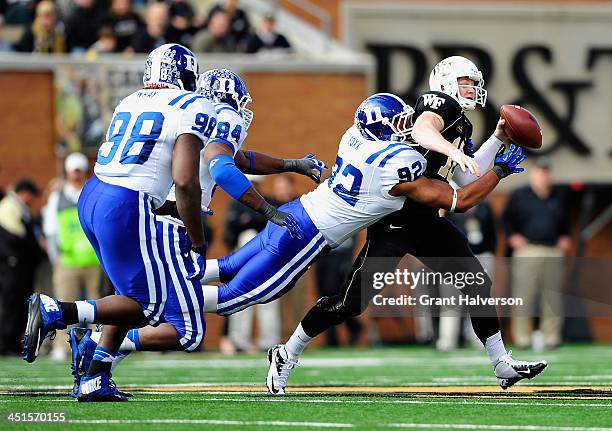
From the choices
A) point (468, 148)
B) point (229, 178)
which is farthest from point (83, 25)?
point (229, 178)

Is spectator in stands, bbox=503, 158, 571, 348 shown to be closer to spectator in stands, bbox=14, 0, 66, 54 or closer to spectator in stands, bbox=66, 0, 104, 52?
spectator in stands, bbox=66, 0, 104, 52

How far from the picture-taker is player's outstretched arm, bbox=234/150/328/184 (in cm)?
714

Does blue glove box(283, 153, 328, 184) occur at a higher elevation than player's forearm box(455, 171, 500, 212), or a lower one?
higher

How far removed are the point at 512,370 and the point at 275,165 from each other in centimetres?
168

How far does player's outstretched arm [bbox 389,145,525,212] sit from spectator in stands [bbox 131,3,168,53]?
7.21 metres

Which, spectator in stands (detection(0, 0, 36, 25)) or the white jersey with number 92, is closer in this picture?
the white jersey with number 92

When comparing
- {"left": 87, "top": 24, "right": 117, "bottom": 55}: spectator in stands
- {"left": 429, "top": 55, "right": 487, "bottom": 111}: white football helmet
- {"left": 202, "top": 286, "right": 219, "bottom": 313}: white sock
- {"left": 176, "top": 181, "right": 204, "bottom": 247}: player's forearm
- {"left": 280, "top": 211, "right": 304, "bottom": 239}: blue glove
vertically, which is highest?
{"left": 87, "top": 24, "right": 117, "bottom": 55}: spectator in stands

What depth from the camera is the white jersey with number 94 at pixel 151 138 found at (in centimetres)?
611

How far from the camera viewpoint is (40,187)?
13367 mm

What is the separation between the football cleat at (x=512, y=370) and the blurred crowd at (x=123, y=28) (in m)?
7.41

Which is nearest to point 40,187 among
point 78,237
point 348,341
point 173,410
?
point 78,237

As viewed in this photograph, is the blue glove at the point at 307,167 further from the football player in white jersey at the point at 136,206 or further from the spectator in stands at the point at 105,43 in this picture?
the spectator in stands at the point at 105,43

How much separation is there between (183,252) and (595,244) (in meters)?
10.2

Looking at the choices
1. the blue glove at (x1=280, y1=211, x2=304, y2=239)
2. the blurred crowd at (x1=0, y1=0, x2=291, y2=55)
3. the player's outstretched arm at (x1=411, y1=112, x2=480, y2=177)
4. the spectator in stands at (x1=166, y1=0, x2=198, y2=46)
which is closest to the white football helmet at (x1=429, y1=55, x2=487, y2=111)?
the player's outstretched arm at (x1=411, y1=112, x2=480, y2=177)
